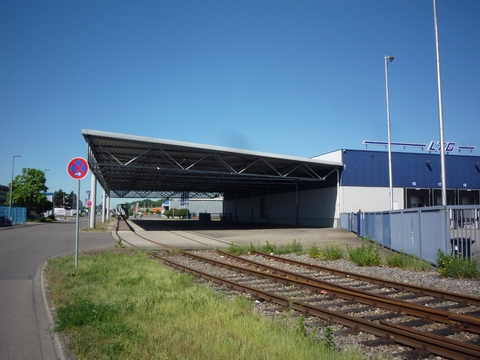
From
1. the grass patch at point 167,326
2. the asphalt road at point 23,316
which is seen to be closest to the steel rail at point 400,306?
the grass patch at point 167,326

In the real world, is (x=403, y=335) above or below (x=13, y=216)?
below

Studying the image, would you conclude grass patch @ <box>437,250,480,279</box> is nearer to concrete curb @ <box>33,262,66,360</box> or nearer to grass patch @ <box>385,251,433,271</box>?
grass patch @ <box>385,251,433,271</box>

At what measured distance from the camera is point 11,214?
52.0 m

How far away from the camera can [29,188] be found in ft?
212

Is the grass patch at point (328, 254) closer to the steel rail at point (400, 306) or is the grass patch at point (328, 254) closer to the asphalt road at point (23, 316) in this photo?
the steel rail at point (400, 306)

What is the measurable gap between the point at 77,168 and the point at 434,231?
11612 mm

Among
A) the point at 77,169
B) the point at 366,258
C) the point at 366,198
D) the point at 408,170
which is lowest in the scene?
the point at 366,258

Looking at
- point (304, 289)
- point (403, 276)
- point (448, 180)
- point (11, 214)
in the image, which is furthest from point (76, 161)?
point (11, 214)

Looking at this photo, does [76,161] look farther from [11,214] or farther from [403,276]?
[11,214]

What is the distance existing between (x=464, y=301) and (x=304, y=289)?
131 inches

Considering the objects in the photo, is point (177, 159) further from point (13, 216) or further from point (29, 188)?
point (29, 188)

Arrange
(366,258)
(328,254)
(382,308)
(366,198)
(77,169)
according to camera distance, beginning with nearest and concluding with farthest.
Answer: (382,308) < (77,169) < (366,258) < (328,254) < (366,198)

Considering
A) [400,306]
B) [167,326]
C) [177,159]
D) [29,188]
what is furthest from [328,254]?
[29,188]

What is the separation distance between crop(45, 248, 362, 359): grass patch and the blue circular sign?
12.1 ft
